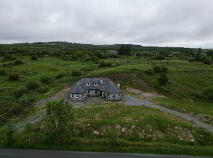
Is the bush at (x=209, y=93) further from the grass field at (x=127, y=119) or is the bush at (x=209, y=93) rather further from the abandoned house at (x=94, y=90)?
the abandoned house at (x=94, y=90)

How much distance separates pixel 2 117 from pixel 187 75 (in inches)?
2330

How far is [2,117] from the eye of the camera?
1799 inches

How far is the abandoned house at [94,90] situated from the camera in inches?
2205

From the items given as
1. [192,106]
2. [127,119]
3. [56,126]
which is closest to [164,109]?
[192,106]

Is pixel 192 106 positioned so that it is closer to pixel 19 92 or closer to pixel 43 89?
pixel 43 89

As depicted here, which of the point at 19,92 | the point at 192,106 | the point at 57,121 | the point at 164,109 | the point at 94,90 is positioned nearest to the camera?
the point at 57,121

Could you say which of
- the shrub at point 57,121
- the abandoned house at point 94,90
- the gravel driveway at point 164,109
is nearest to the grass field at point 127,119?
the shrub at point 57,121

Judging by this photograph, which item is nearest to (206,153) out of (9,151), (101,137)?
(101,137)

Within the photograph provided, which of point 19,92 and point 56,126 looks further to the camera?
point 19,92

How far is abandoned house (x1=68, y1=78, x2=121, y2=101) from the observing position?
56000mm

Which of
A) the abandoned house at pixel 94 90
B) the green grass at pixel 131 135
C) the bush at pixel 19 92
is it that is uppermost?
the abandoned house at pixel 94 90

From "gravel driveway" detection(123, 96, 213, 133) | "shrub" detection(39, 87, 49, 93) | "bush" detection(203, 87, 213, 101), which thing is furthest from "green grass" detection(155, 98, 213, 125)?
"shrub" detection(39, 87, 49, 93)

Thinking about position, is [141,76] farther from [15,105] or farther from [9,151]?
[9,151]

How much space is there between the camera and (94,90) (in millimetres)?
59875
